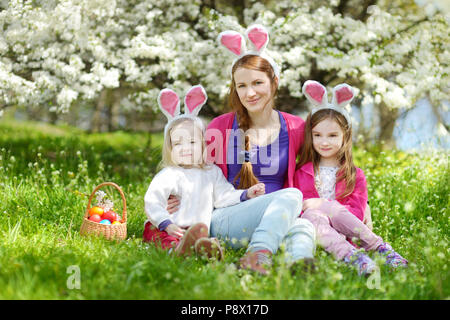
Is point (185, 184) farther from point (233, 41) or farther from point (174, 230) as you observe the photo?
point (233, 41)

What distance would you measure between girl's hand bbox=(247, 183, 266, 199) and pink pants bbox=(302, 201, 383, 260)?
30cm

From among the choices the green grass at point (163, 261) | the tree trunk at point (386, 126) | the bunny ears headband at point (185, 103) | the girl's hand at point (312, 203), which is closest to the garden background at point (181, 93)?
the green grass at point (163, 261)

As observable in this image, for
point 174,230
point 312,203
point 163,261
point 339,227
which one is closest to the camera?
point 163,261

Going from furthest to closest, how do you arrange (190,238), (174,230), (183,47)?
(183,47) < (174,230) < (190,238)

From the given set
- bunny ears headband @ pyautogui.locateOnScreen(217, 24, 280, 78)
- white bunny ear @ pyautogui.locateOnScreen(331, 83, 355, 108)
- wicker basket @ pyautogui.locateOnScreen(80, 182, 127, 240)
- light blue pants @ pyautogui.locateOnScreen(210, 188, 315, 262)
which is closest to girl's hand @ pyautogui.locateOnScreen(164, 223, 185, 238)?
light blue pants @ pyautogui.locateOnScreen(210, 188, 315, 262)

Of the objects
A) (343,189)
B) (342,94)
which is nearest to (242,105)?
(342,94)

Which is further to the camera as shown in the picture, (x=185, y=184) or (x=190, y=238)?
(x=185, y=184)

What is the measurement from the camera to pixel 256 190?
301 centimetres

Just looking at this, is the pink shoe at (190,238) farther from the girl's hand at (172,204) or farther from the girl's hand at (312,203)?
the girl's hand at (312,203)

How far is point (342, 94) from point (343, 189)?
65 centimetres

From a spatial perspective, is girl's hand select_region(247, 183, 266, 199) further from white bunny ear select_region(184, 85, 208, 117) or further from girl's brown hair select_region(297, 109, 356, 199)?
white bunny ear select_region(184, 85, 208, 117)

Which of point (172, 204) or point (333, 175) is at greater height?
point (333, 175)

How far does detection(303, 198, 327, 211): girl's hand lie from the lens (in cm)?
308

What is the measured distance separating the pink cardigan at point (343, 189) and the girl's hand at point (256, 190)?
38 centimetres
